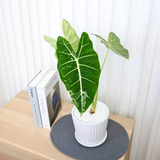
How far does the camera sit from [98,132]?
0.81 m

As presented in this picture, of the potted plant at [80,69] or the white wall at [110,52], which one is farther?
the white wall at [110,52]

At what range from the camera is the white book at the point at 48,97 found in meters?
0.89

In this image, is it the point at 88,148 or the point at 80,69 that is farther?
the point at 88,148

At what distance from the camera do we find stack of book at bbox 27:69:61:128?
887 millimetres

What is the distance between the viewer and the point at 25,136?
92 cm

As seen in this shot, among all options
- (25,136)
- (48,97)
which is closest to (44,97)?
(48,97)

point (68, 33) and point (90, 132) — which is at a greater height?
point (68, 33)

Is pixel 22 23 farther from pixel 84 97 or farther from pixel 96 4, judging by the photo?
pixel 84 97

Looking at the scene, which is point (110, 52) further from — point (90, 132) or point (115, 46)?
point (90, 132)

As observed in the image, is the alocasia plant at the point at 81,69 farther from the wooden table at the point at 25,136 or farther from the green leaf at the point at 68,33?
the wooden table at the point at 25,136

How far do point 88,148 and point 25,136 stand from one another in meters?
0.32

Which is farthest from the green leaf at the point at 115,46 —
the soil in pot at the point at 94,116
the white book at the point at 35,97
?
the white book at the point at 35,97

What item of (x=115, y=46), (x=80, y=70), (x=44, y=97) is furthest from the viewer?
(x=44, y=97)

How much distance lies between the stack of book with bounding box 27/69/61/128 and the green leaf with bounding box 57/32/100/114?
302mm
